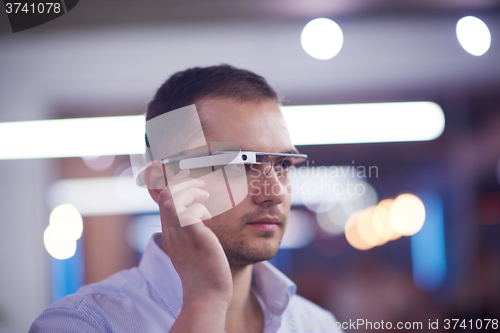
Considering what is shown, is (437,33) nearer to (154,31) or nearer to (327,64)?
(327,64)

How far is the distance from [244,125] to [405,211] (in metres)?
2.24

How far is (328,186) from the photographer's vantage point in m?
2.38

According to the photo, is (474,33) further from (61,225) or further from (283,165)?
(61,225)

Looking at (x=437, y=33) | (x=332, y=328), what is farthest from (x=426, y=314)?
(x=437, y=33)

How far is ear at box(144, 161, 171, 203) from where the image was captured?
1139 mm

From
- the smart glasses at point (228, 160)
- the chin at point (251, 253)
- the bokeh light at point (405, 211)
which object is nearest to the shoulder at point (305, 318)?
the chin at point (251, 253)

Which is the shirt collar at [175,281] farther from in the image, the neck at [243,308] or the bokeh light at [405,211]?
the bokeh light at [405,211]

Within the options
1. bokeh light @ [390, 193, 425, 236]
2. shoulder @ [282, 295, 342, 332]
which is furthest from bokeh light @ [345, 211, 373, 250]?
shoulder @ [282, 295, 342, 332]

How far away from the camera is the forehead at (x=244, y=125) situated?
111cm

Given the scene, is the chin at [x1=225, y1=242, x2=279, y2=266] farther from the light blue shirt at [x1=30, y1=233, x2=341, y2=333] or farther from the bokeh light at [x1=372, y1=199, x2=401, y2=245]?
the bokeh light at [x1=372, y1=199, x2=401, y2=245]

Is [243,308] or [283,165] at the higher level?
[283,165]

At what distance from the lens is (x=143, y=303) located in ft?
3.57

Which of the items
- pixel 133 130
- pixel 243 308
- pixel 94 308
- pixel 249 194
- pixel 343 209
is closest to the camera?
pixel 94 308

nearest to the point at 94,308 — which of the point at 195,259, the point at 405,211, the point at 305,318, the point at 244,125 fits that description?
the point at 195,259
